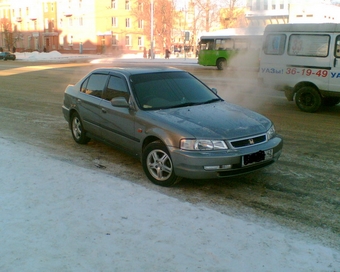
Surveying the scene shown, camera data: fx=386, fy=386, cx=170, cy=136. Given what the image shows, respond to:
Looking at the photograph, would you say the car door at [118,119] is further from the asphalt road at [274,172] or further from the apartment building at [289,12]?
the apartment building at [289,12]

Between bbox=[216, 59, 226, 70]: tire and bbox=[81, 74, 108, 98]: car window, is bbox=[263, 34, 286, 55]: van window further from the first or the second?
bbox=[216, 59, 226, 70]: tire

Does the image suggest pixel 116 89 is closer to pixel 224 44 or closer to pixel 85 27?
pixel 224 44

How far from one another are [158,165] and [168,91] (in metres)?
1.31

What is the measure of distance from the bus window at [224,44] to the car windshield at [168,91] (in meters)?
23.4

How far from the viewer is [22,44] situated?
251 feet

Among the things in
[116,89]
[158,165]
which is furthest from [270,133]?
[116,89]

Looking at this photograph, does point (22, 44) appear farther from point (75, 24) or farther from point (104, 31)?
point (104, 31)

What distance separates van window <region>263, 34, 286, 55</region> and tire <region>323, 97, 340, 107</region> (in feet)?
6.04

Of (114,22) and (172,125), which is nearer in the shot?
(172,125)

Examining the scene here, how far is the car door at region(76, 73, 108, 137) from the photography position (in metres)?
6.25

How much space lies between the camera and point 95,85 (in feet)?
21.5

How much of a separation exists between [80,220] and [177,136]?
4.95 feet

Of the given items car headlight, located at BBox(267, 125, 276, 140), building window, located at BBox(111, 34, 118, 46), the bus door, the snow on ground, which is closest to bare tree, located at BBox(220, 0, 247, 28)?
the bus door

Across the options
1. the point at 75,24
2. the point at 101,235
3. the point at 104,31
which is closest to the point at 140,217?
the point at 101,235
